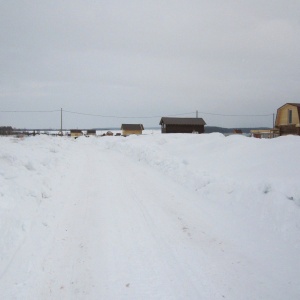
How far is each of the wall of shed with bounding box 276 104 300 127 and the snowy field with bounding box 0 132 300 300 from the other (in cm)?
2984

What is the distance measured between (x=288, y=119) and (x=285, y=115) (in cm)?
93

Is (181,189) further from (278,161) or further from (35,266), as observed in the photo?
(35,266)

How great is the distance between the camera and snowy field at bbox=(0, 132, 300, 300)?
3.76 metres

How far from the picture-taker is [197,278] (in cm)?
390

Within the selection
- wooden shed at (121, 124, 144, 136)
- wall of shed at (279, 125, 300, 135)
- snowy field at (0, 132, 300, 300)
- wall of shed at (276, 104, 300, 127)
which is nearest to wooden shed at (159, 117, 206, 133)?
wooden shed at (121, 124, 144, 136)

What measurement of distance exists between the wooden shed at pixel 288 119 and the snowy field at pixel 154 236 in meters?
29.8

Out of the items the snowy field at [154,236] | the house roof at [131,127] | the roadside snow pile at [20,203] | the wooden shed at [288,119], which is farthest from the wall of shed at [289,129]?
the house roof at [131,127]

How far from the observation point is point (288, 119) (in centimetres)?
3716

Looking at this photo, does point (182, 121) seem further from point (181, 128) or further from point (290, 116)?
point (290, 116)

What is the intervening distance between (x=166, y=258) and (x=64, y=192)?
5355mm

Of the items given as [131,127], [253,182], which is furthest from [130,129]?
[253,182]

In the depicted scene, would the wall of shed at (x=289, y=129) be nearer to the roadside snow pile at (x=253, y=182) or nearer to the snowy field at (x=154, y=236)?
the roadside snow pile at (x=253, y=182)

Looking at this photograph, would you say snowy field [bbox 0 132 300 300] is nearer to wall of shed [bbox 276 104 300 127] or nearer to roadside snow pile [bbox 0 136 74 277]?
roadside snow pile [bbox 0 136 74 277]

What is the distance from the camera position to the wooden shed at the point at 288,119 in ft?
116
